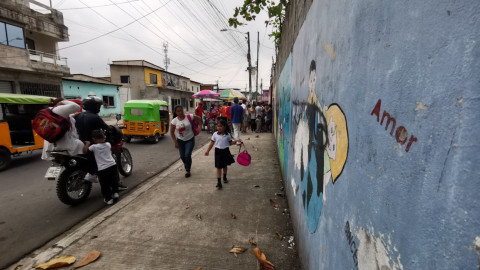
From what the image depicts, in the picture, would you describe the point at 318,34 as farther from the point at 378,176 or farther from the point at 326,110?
the point at 378,176

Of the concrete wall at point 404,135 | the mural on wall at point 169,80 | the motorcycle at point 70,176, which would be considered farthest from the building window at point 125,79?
the concrete wall at point 404,135

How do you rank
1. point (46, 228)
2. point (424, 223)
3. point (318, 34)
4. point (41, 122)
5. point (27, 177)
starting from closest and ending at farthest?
point (424, 223) → point (318, 34) → point (46, 228) → point (41, 122) → point (27, 177)

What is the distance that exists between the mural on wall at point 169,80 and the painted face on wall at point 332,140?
34.0 m

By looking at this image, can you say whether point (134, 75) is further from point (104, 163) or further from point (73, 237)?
point (73, 237)

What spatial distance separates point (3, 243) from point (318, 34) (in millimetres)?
4483

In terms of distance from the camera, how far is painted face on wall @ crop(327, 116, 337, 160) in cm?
144

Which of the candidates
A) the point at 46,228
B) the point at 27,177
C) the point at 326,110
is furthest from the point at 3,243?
the point at 326,110

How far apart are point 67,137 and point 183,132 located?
6.86ft

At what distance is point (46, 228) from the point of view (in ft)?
11.0

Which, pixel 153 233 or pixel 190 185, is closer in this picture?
pixel 153 233

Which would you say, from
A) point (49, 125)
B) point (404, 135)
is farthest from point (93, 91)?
point (404, 135)

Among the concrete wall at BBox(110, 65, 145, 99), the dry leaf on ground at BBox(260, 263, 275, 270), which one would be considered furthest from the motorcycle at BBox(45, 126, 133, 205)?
the concrete wall at BBox(110, 65, 145, 99)

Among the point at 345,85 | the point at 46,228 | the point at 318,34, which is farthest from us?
the point at 46,228

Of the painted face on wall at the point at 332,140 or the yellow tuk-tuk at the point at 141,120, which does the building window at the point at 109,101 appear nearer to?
the yellow tuk-tuk at the point at 141,120
